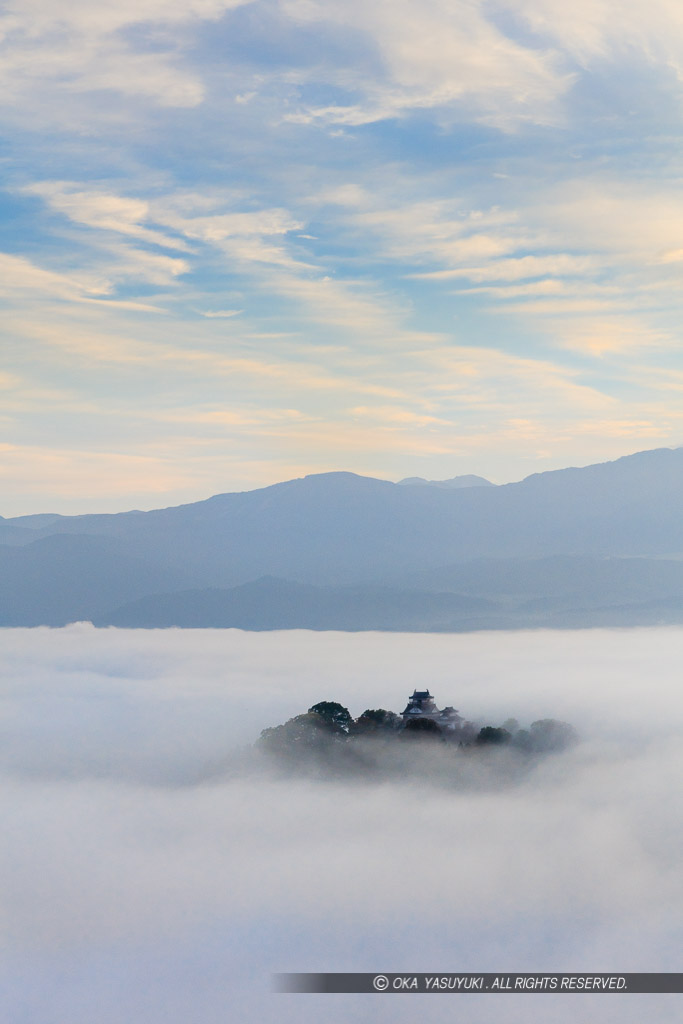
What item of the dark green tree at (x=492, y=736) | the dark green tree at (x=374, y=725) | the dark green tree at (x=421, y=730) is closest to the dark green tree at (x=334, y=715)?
the dark green tree at (x=374, y=725)

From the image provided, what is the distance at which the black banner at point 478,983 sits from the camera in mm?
53438

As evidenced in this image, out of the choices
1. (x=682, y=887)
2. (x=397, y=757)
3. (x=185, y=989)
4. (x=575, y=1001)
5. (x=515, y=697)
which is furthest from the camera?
(x=515, y=697)

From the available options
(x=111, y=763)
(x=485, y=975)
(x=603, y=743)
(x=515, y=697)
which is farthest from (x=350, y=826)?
(x=515, y=697)

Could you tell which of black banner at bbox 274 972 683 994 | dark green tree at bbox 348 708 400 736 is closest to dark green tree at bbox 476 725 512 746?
dark green tree at bbox 348 708 400 736

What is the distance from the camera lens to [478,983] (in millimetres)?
55125

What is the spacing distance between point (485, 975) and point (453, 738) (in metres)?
28.5

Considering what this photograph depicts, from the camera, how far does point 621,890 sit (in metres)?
66.1

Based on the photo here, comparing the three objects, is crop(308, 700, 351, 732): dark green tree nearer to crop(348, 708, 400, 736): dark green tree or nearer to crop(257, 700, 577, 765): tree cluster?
crop(257, 700, 577, 765): tree cluster

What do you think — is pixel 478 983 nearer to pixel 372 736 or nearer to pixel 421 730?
pixel 421 730

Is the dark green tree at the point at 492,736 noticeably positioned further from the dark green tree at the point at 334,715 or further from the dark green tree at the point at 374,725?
the dark green tree at the point at 334,715

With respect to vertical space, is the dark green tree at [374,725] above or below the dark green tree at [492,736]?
above

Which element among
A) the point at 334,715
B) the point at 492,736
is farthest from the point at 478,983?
the point at 334,715

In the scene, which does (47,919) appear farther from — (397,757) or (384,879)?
(397,757)

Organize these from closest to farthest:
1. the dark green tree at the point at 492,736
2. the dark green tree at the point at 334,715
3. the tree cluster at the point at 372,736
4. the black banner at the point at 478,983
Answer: the black banner at the point at 478,983 → the dark green tree at the point at 492,736 → the tree cluster at the point at 372,736 → the dark green tree at the point at 334,715
